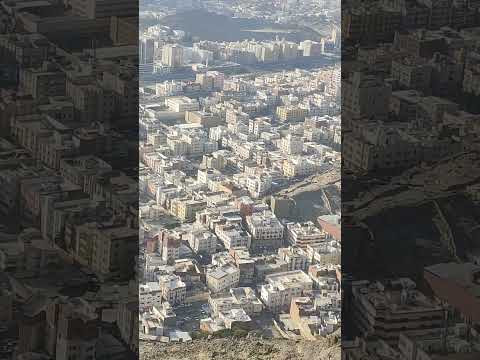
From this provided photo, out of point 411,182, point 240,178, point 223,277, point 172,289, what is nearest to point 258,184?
point 240,178

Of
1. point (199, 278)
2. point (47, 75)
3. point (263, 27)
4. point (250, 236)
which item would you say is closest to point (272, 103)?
point (263, 27)

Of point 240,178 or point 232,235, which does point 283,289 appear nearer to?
point 232,235

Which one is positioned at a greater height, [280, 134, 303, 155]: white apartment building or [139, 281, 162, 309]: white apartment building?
[280, 134, 303, 155]: white apartment building

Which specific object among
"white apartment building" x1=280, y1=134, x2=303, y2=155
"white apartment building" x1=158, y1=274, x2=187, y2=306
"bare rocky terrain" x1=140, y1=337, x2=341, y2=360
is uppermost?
"white apartment building" x1=280, y1=134, x2=303, y2=155

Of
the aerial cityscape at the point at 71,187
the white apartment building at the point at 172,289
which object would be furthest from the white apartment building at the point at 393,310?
the aerial cityscape at the point at 71,187

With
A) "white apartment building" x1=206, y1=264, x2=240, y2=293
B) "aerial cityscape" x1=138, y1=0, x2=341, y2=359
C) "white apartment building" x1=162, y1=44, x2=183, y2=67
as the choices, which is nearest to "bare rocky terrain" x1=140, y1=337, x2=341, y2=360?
"aerial cityscape" x1=138, y1=0, x2=341, y2=359

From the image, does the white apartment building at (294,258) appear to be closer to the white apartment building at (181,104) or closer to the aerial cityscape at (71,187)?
the white apartment building at (181,104)

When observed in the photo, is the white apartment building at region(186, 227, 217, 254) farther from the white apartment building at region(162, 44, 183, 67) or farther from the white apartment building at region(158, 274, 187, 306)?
the white apartment building at region(162, 44, 183, 67)
